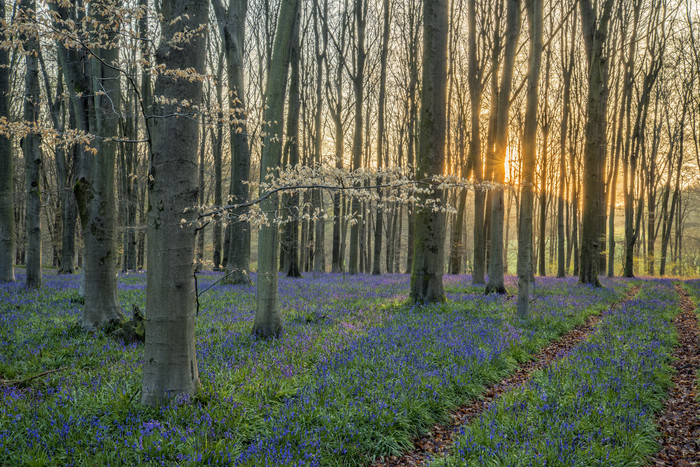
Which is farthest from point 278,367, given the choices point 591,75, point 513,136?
point 513,136

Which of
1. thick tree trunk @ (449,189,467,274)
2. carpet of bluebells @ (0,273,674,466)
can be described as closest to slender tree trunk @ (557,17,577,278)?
thick tree trunk @ (449,189,467,274)

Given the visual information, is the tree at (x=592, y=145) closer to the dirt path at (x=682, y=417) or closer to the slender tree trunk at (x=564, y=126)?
the slender tree trunk at (x=564, y=126)

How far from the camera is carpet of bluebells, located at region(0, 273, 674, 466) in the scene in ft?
12.3

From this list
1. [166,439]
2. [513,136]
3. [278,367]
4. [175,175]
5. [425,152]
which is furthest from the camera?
[513,136]

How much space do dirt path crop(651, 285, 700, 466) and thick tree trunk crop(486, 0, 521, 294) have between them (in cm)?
630

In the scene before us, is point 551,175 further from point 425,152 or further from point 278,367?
point 278,367

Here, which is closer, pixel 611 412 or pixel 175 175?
pixel 175 175

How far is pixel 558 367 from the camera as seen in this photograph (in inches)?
253

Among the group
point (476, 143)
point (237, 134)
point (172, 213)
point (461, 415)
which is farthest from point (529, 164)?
point (237, 134)

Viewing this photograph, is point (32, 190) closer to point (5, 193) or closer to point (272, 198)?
point (5, 193)

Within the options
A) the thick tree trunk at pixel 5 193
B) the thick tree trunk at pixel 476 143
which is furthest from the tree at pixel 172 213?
the thick tree trunk at pixel 476 143

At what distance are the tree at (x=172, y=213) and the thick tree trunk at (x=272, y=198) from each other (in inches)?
126

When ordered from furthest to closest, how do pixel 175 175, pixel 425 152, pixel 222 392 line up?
pixel 425 152 < pixel 222 392 < pixel 175 175

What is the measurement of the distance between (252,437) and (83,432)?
5.62ft
